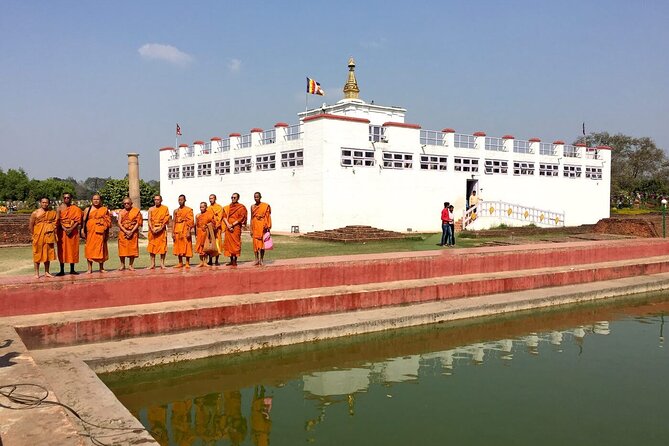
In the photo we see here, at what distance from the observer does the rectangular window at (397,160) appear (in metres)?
20.9

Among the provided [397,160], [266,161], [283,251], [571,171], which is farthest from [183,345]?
[571,171]

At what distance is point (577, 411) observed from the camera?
5.73 m

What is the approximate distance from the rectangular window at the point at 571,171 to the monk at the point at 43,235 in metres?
24.8

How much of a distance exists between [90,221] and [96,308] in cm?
144

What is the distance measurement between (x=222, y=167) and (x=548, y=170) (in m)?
15.4

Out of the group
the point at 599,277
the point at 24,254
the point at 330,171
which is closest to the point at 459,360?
the point at 599,277

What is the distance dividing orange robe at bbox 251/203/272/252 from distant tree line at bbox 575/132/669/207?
4632cm

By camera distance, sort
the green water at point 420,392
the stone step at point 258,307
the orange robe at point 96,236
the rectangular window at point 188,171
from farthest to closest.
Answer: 1. the rectangular window at point 188,171
2. the orange robe at point 96,236
3. the stone step at point 258,307
4. the green water at point 420,392

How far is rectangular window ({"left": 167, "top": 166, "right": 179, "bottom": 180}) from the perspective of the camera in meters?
29.6

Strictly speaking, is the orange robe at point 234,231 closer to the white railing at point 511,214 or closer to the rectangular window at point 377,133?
the rectangular window at point 377,133

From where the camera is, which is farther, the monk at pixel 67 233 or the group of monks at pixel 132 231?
the monk at pixel 67 233

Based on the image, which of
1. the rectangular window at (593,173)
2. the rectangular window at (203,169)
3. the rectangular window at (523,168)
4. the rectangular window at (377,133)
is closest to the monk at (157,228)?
the rectangular window at (377,133)

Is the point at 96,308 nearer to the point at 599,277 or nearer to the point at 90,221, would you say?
the point at 90,221

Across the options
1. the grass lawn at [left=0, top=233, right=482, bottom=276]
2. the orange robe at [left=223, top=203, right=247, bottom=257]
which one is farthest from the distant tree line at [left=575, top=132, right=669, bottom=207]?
the orange robe at [left=223, top=203, right=247, bottom=257]
